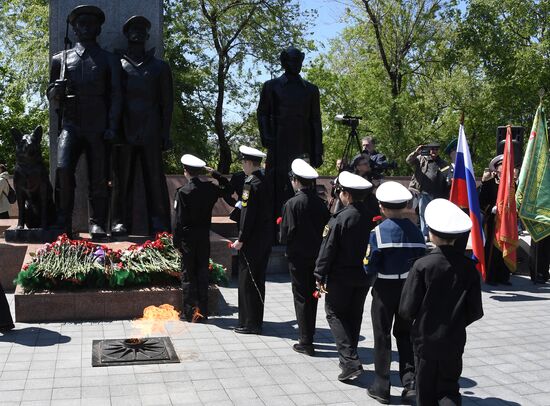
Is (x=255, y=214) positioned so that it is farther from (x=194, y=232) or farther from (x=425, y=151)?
(x=425, y=151)

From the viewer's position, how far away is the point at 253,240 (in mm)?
7102

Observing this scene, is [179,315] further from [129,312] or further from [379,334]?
[379,334]

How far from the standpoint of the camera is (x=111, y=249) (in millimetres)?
8125

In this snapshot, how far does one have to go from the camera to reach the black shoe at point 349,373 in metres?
5.56

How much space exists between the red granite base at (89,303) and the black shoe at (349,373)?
2.73 metres

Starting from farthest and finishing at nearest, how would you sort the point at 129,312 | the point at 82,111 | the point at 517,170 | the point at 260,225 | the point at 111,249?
1. the point at 517,170
2. the point at 82,111
3. the point at 111,249
4. the point at 129,312
5. the point at 260,225

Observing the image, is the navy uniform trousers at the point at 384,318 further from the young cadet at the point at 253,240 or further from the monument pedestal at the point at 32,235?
the monument pedestal at the point at 32,235

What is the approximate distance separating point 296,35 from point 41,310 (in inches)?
913

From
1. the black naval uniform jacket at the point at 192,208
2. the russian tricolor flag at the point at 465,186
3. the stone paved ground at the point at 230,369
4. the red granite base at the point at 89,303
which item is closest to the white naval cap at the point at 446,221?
the stone paved ground at the point at 230,369

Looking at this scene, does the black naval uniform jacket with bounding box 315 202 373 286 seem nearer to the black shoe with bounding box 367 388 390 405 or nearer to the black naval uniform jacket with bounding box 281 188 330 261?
the black naval uniform jacket with bounding box 281 188 330 261

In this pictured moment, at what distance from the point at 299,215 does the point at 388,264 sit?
150 cm

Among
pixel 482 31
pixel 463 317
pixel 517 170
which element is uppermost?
pixel 482 31

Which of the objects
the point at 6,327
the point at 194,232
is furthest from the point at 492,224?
the point at 6,327

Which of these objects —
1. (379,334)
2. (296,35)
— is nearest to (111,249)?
(379,334)
